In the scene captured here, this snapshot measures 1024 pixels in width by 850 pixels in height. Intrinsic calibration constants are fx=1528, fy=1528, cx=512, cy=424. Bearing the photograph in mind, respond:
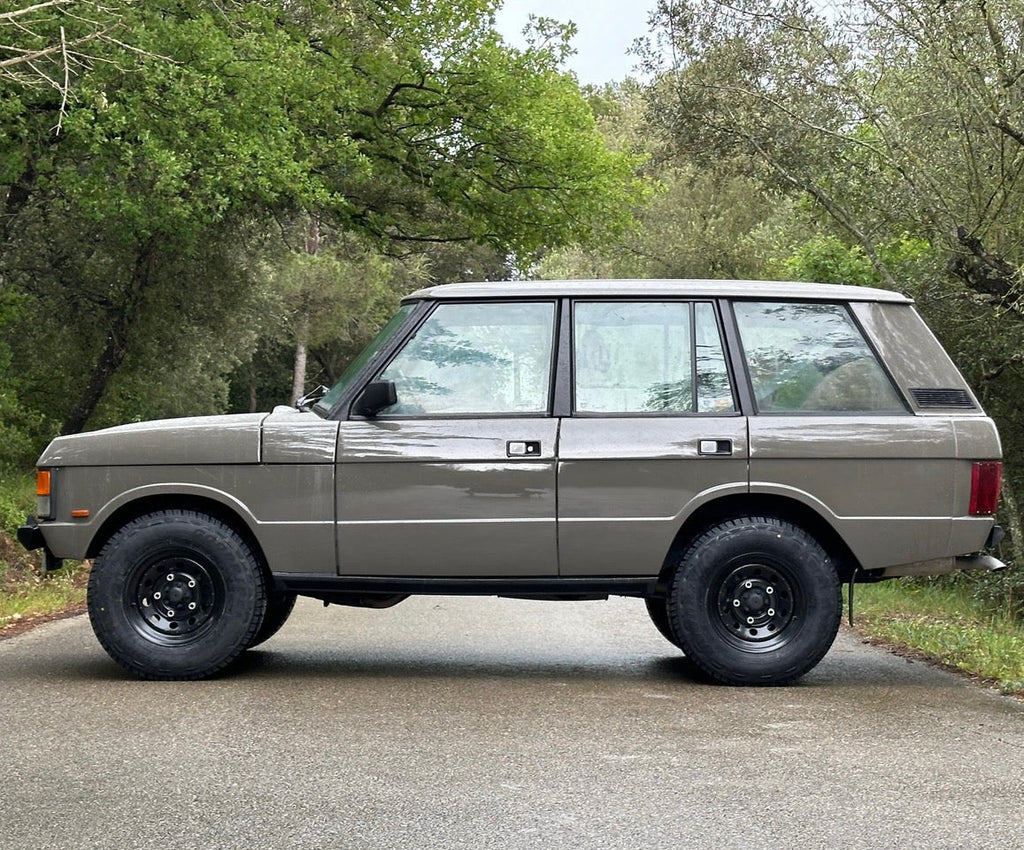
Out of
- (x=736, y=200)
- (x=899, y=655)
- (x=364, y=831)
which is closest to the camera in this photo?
(x=364, y=831)

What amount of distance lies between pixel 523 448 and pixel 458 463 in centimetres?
35

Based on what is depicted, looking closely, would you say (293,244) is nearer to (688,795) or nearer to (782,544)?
(782,544)

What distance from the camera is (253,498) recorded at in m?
8.15

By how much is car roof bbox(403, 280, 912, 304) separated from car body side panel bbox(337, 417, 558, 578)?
715 millimetres

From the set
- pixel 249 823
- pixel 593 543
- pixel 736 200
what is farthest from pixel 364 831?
pixel 736 200

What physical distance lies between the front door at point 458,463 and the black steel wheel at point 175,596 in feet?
1.90

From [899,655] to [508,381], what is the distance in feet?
10.7

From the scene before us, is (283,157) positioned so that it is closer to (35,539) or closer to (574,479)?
(35,539)

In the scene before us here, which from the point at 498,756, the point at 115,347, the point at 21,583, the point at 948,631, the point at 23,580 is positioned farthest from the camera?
the point at 115,347

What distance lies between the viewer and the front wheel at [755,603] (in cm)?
796

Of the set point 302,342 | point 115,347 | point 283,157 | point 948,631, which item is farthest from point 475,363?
point 302,342

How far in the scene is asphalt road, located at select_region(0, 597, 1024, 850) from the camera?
16.1ft

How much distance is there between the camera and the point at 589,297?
8.25 m

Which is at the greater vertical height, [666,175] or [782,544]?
[666,175]
